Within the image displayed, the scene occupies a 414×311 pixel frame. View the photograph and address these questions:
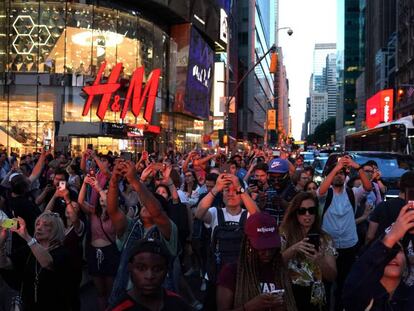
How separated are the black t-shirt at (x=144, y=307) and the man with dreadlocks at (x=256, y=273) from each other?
34 cm

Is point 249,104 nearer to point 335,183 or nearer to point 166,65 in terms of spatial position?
point 166,65

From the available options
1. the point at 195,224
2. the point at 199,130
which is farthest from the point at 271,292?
the point at 199,130

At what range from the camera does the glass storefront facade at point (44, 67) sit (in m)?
38.6

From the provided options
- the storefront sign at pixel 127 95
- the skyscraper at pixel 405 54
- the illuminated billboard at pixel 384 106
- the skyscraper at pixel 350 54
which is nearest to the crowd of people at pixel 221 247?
the storefront sign at pixel 127 95

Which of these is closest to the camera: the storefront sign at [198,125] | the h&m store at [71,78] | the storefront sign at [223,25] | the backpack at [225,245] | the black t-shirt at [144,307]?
the black t-shirt at [144,307]

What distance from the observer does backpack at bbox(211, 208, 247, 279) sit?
4.91 meters

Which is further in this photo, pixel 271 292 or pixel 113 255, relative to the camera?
pixel 113 255

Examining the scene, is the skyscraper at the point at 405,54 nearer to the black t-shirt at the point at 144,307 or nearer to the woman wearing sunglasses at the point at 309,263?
the woman wearing sunglasses at the point at 309,263

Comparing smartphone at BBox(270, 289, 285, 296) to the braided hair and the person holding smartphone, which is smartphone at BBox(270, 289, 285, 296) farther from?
the person holding smartphone

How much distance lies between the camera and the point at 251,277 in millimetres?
3361

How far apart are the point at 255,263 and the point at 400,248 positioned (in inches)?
34.8

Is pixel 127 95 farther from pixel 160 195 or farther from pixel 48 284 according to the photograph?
pixel 48 284

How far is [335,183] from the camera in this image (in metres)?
6.96

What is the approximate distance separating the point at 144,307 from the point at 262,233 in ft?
2.80
